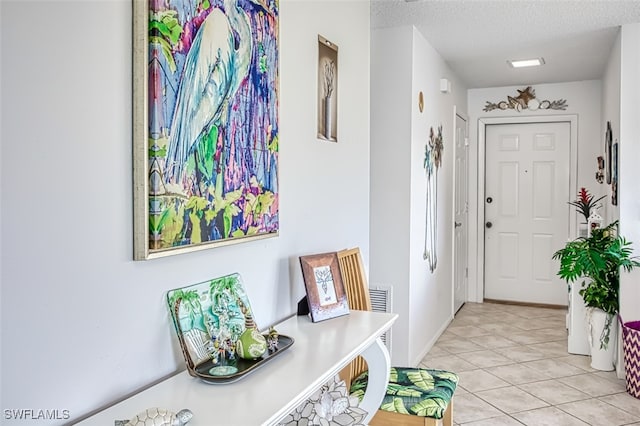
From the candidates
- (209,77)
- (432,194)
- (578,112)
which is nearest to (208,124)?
(209,77)

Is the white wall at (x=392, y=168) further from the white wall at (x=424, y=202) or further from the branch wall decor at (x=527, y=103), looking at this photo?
the branch wall decor at (x=527, y=103)

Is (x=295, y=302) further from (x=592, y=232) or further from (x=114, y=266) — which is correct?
(x=592, y=232)

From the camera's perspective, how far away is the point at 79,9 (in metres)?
1.12

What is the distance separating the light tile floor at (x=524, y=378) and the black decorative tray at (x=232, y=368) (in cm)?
186

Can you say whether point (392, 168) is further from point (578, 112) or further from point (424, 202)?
point (578, 112)

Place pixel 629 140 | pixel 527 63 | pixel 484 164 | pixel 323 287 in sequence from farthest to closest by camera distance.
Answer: pixel 484 164, pixel 527 63, pixel 629 140, pixel 323 287

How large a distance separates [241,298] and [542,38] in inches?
127

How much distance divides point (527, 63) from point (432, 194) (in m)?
1.49

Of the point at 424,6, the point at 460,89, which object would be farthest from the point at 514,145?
the point at 424,6

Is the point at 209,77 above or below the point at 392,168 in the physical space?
above

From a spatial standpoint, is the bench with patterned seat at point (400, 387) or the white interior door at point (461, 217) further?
the white interior door at point (461, 217)

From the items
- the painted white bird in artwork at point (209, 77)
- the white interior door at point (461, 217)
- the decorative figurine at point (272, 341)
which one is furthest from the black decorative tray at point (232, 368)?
the white interior door at point (461, 217)

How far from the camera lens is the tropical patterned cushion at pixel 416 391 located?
80.6 inches

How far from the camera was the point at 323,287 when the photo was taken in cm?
200
